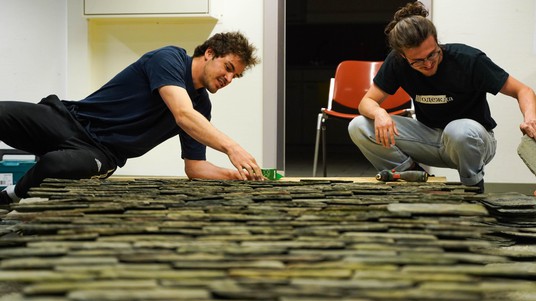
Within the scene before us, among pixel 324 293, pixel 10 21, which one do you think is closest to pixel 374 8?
pixel 10 21

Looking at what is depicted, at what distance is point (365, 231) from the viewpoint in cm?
128

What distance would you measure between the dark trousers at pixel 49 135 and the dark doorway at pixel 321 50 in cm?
608

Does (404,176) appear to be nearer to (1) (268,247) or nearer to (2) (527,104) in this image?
(2) (527,104)

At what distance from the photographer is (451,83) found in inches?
115

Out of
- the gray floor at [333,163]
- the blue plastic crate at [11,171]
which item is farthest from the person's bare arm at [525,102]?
the blue plastic crate at [11,171]

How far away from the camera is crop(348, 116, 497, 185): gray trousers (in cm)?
286

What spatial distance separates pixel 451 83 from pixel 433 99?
0.12m

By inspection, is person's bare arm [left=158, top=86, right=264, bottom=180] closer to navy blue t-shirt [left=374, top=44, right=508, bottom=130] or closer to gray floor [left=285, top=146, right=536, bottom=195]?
navy blue t-shirt [left=374, top=44, right=508, bottom=130]

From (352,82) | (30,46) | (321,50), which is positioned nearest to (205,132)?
(352,82)

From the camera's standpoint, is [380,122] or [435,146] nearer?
[380,122]

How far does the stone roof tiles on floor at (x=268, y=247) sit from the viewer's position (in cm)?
95

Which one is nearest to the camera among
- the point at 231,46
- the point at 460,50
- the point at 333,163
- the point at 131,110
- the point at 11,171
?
the point at 231,46

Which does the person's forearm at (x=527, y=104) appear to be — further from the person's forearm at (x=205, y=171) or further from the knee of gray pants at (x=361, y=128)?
the person's forearm at (x=205, y=171)

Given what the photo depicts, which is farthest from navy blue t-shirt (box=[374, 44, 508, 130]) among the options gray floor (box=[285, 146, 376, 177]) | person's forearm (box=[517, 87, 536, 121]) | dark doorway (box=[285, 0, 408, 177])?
dark doorway (box=[285, 0, 408, 177])
